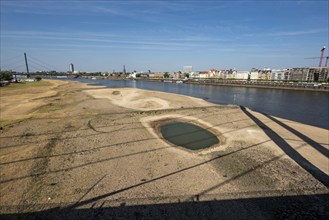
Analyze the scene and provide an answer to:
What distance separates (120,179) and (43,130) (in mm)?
11498

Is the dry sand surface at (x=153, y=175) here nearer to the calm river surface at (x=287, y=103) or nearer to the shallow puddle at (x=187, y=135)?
the shallow puddle at (x=187, y=135)

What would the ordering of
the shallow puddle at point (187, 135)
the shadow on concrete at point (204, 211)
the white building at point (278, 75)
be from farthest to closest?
1. the white building at point (278, 75)
2. the shallow puddle at point (187, 135)
3. the shadow on concrete at point (204, 211)

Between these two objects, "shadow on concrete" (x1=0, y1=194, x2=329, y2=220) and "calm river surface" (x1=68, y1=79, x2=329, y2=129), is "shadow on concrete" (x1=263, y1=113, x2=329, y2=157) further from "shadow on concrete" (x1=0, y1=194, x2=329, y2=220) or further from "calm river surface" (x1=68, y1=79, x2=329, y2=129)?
"calm river surface" (x1=68, y1=79, x2=329, y2=129)

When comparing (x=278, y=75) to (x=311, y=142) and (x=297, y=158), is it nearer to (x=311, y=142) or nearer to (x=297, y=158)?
(x=311, y=142)

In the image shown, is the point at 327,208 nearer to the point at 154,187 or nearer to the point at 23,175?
the point at 154,187

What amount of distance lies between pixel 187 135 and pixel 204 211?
10.6 metres

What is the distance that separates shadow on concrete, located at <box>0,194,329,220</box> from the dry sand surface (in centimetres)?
4

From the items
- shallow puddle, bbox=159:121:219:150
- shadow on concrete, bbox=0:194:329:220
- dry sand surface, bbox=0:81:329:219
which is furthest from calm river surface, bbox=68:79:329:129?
shadow on concrete, bbox=0:194:329:220

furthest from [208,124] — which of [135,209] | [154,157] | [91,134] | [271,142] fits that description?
[135,209]

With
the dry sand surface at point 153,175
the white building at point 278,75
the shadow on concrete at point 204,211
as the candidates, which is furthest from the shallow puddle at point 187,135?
the white building at point 278,75

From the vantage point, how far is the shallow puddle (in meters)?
15.4

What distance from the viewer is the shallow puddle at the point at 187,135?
1539 cm

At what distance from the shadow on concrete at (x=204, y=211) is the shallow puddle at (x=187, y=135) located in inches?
275

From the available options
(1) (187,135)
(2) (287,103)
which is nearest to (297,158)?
(1) (187,135)
